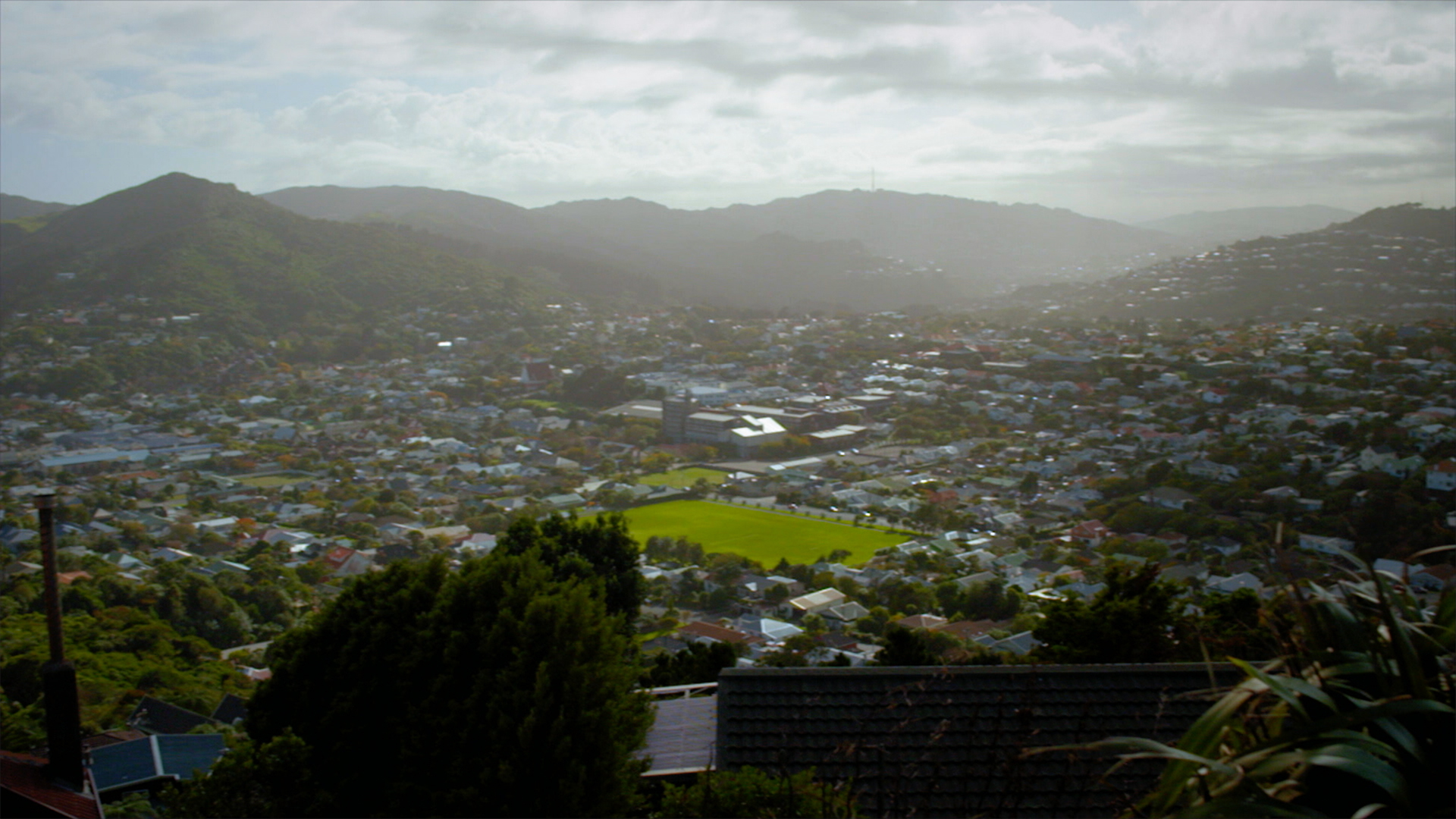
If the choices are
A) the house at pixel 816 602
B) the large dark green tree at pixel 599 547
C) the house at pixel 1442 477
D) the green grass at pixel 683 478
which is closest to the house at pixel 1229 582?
the house at pixel 816 602

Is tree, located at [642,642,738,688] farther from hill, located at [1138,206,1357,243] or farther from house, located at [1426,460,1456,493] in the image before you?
hill, located at [1138,206,1357,243]

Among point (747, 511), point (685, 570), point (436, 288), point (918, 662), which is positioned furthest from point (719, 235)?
point (918, 662)

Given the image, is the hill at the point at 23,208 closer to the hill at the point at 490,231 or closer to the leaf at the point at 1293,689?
the hill at the point at 490,231

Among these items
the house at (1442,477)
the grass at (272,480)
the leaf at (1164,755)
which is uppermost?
the leaf at (1164,755)

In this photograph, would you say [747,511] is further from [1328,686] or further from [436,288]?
[436,288]

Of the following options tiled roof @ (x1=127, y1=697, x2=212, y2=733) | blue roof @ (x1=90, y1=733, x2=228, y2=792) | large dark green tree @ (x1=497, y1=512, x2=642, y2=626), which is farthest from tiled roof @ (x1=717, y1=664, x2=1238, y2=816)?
tiled roof @ (x1=127, y1=697, x2=212, y2=733)

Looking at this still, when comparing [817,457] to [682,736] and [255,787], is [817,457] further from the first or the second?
Answer: [255,787]

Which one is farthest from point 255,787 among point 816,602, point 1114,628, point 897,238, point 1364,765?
point 897,238
